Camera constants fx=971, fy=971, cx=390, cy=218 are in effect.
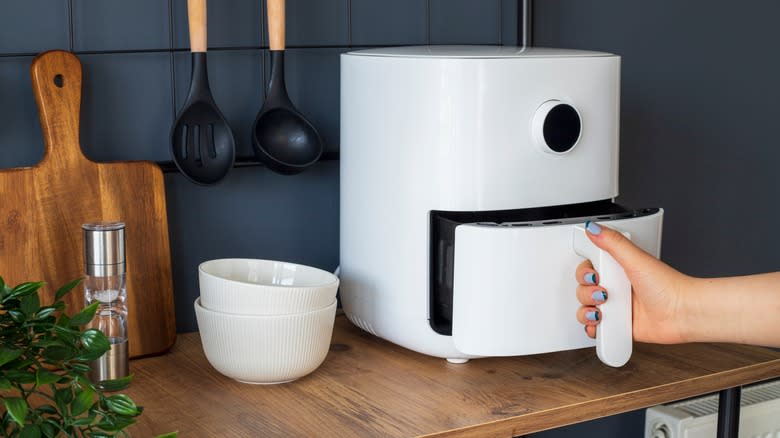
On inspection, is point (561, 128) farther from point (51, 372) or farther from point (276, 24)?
point (51, 372)

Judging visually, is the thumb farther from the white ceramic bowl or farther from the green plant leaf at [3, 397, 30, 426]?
the green plant leaf at [3, 397, 30, 426]

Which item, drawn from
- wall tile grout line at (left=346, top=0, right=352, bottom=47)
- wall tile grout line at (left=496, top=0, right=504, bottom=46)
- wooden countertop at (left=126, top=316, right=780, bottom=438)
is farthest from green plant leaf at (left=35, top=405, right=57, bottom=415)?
wall tile grout line at (left=496, top=0, right=504, bottom=46)

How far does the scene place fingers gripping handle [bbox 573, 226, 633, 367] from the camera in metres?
1.05

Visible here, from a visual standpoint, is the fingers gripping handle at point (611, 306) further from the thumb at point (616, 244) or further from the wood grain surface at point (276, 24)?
the wood grain surface at point (276, 24)

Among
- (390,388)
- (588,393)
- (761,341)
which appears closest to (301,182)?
(390,388)

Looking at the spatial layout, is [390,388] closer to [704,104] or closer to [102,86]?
[102,86]

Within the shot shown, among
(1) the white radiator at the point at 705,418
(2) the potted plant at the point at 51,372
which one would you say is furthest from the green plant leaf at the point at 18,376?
(1) the white radiator at the point at 705,418

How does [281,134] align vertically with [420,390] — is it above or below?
above

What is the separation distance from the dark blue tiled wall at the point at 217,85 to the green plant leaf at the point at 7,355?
1.94ft

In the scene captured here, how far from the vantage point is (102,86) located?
1.25m

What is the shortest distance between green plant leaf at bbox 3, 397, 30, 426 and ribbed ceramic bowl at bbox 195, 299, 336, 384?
1.47 feet

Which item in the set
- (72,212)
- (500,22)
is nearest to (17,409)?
(72,212)

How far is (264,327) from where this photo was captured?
42.8 inches

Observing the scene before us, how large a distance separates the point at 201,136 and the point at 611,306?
569 millimetres
